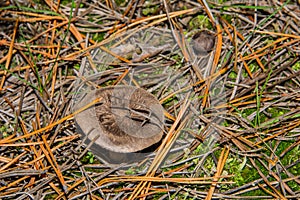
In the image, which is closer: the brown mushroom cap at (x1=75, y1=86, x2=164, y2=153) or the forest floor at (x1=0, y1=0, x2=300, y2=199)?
the brown mushroom cap at (x1=75, y1=86, x2=164, y2=153)

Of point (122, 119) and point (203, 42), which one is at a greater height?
point (203, 42)

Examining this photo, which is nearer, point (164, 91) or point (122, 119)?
point (122, 119)

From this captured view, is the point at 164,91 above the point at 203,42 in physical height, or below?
below

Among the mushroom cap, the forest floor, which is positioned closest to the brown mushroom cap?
the forest floor

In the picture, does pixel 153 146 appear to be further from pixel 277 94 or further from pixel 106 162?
pixel 277 94

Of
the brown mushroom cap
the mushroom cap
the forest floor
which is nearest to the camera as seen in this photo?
the brown mushroom cap

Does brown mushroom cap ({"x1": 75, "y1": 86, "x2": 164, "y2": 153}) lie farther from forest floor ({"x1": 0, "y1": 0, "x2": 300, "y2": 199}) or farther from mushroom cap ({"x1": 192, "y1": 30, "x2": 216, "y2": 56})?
mushroom cap ({"x1": 192, "y1": 30, "x2": 216, "y2": 56})

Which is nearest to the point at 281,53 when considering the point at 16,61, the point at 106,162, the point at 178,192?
the point at 178,192

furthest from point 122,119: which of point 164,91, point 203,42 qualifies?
point 203,42

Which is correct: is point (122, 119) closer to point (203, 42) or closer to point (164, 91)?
point (164, 91)
